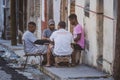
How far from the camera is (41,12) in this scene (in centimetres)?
2380

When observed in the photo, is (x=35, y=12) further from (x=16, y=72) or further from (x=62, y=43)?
(x=62, y=43)

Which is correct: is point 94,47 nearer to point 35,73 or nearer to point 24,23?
point 35,73

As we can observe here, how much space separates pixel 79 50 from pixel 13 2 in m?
9.48

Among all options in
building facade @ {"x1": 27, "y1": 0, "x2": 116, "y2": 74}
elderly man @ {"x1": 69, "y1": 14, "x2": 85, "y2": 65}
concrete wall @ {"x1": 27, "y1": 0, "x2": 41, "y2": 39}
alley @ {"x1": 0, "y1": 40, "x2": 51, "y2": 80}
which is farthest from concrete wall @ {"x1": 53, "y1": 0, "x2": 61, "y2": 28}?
elderly man @ {"x1": 69, "y1": 14, "x2": 85, "y2": 65}

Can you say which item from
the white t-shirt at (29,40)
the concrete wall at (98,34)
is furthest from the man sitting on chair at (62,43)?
the white t-shirt at (29,40)

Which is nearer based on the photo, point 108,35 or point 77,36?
point 108,35

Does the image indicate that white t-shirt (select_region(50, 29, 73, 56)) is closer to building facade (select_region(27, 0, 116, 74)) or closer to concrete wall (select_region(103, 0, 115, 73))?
building facade (select_region(27, 0, 116, 74))

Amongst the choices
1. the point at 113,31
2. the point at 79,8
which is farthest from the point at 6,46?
the point at 113,31

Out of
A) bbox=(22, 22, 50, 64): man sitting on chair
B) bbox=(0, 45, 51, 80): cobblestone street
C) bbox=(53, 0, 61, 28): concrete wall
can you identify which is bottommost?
bbox=(0, 45, 51, 80): cobblestone street

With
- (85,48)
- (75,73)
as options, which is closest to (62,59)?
(85,48)

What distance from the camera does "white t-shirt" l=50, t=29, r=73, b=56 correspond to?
1451cm

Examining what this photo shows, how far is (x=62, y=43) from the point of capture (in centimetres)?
1455

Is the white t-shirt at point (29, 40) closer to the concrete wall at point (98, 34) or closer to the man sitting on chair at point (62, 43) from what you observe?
the man sitting on chair at point (62, 43)

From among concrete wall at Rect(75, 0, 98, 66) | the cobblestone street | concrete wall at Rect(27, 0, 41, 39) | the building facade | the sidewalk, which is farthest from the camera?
concrete wall at Rect(27, 0, 41, 39)
